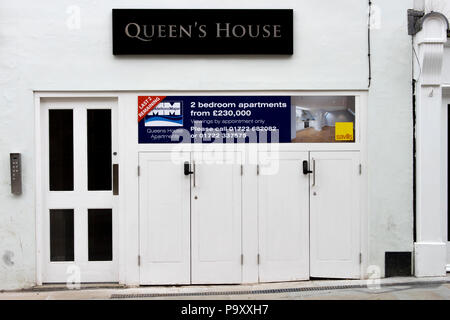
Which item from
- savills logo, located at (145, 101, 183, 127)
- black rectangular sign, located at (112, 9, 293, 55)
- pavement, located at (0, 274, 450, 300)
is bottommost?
pavement, located at (0, 274, 450, 300)

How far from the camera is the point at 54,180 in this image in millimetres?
8211

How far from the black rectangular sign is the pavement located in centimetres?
299

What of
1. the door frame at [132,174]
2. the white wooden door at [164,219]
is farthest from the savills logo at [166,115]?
the white wooden door at [164,219]

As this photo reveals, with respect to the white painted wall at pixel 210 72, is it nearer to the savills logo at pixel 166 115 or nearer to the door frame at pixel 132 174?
the door frame at pixel 132 174

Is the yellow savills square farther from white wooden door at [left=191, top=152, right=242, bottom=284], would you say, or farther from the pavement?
the pavement

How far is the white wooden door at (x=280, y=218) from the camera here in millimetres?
8164

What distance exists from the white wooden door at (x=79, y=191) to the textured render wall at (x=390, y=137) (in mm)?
3357

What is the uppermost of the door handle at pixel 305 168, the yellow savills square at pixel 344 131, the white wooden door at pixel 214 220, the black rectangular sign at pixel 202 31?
the black rectangular sign at pixel 202 31

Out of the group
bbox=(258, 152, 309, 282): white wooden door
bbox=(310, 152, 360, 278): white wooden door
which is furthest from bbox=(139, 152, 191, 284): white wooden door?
bbox=(310, 152, 360, 278): white wooden door

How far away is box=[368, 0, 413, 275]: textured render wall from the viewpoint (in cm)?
820

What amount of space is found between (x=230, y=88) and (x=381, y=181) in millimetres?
2298

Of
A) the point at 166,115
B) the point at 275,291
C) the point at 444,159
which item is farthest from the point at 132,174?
the point at 444,159

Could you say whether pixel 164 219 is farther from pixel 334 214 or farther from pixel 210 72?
pixel 334 214
